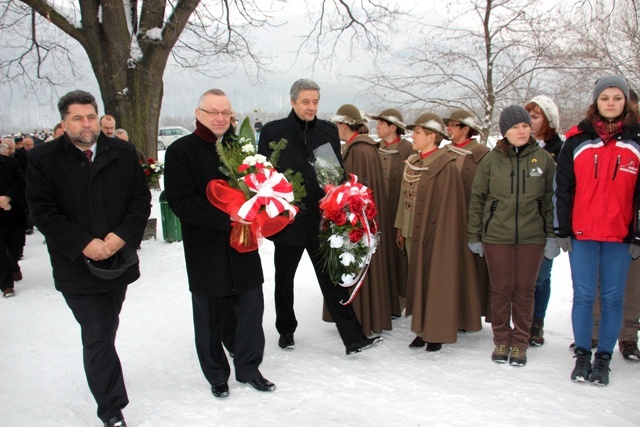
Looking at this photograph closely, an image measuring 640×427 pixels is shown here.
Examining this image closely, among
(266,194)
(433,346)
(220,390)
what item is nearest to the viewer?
(266,194)

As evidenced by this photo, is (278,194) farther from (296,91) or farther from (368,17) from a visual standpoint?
(368,17)

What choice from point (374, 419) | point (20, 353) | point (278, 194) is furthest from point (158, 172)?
point (374, 419)

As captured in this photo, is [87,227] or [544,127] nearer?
[87,227]

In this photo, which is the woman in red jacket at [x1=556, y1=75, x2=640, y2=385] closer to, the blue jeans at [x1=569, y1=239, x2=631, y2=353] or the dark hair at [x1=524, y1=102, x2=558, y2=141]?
the blue jeans at [x1=569, y1=239, x2=631, y2=353]

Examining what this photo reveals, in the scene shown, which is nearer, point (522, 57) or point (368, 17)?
point (522, 57)

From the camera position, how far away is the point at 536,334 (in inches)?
199

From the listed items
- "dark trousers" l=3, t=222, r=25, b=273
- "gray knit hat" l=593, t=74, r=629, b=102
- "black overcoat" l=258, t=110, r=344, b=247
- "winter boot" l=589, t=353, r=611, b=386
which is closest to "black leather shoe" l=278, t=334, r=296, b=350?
Answer: "black overcoat" l=258, t=110, r=344, b=247

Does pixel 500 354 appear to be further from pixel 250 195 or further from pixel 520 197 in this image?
pixel 250 195

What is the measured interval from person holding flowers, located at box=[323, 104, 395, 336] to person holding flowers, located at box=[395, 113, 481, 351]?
332 mm

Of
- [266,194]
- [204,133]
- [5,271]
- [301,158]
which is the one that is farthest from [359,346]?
[5,271]

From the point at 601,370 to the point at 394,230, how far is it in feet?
7.47

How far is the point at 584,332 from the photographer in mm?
4336

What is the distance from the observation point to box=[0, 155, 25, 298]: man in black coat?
23.2 ft

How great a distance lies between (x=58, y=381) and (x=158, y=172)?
7093 millimetres
